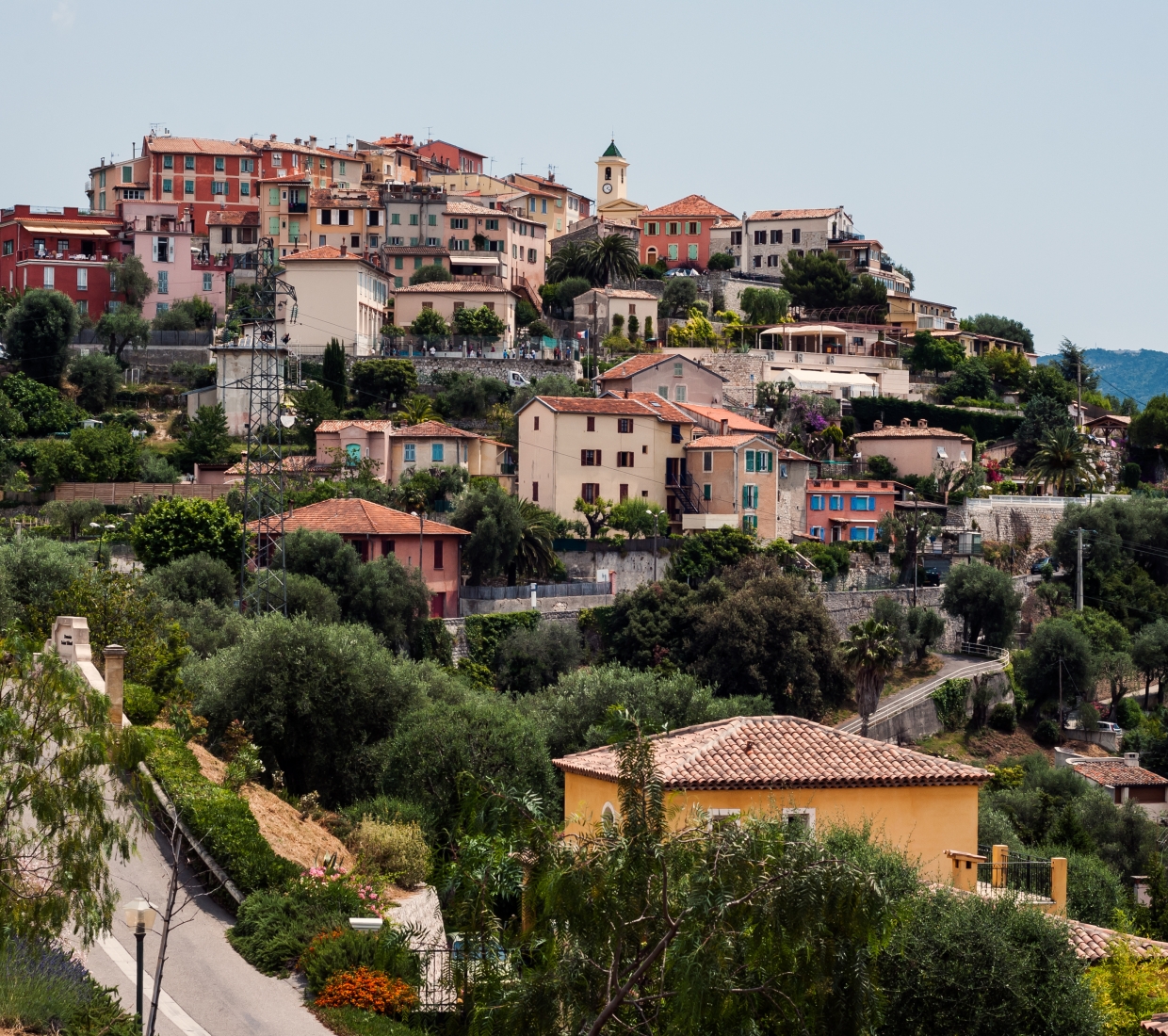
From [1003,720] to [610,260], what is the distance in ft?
153

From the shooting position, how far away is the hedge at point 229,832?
81.6ft

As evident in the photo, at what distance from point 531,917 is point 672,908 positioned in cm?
192

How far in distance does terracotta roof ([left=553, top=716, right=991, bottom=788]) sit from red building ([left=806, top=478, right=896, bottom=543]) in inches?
2175

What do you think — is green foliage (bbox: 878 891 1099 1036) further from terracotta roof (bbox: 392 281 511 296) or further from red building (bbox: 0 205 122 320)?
red building (bbox: 0 205 122 320)

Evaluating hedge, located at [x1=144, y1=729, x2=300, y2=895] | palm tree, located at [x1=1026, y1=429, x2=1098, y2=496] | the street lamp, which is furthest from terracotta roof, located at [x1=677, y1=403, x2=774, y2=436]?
the street lamp

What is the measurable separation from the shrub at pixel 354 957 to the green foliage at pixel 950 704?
4795cm

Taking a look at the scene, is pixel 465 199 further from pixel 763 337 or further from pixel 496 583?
pixel 496 583

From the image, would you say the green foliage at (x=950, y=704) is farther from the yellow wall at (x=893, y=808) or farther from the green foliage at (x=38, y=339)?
the green foliage at (x=38, y=339)

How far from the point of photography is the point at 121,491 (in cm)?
7219

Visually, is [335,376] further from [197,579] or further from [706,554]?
[197,579]

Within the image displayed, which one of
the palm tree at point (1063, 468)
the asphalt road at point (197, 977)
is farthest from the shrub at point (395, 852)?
the palm tree at point (1063, 468)

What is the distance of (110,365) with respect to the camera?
8750 cm

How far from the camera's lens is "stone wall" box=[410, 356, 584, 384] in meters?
89.3

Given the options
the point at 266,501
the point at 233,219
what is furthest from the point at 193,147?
the point at 266,501
